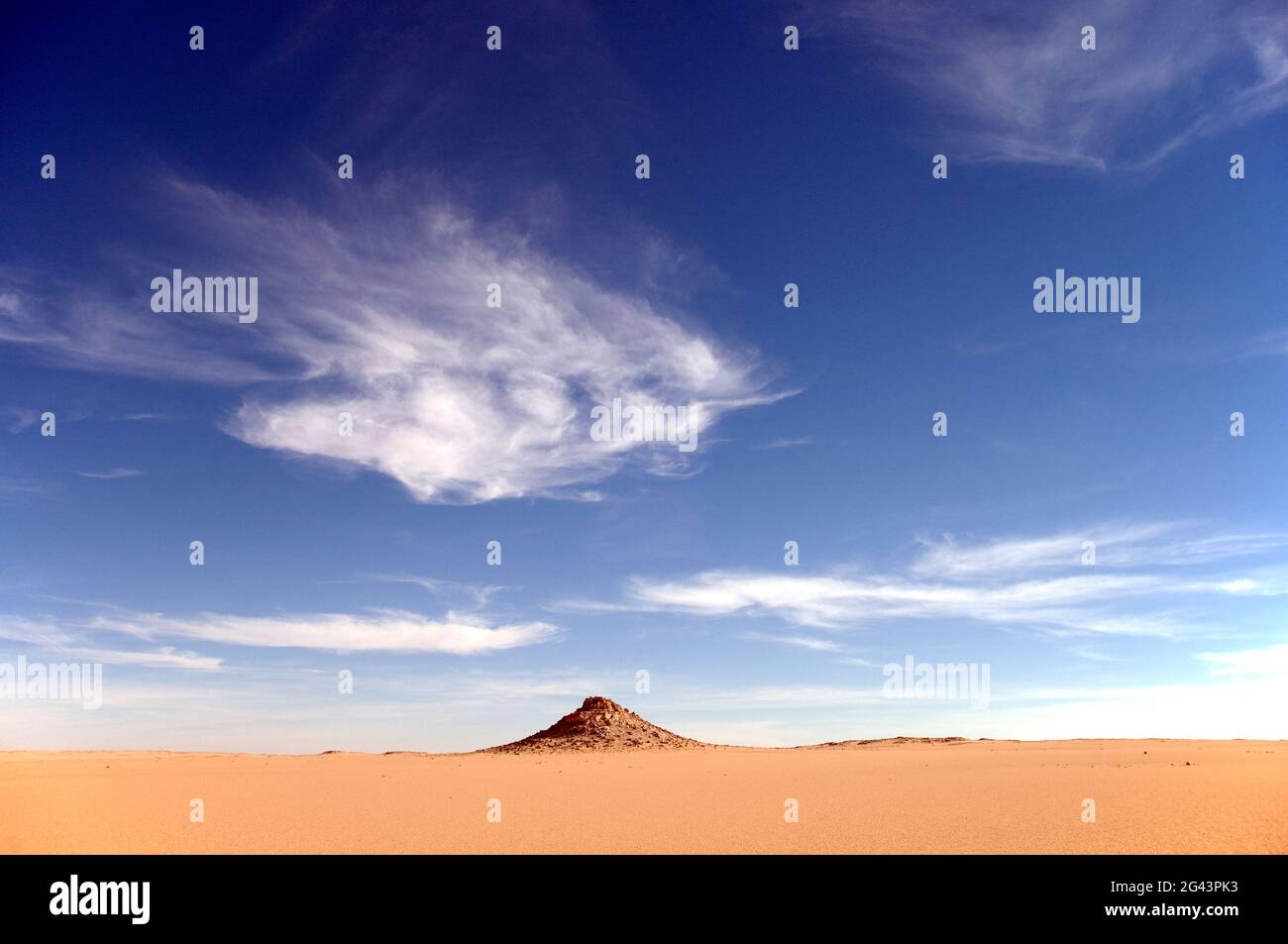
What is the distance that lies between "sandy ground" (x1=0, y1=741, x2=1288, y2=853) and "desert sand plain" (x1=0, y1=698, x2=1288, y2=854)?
0.24ft

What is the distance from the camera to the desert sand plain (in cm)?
1867

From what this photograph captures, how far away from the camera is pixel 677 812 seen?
24.8 metres

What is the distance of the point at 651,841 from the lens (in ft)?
63.4

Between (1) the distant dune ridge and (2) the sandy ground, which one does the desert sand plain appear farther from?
A: (1) the distant dune ridge

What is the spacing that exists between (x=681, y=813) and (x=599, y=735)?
60010mm

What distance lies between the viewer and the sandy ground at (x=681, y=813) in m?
18.7

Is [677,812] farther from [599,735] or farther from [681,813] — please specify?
[599,735]

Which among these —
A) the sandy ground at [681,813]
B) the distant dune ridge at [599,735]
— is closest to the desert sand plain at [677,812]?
the sandy ground at [681,813]

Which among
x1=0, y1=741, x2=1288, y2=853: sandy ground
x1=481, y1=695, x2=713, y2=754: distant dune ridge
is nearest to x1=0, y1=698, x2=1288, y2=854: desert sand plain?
x1=0, y1=741, x2=1288, y2=853: sandy ground
